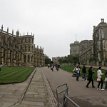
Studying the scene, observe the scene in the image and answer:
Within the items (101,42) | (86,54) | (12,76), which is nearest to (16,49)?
(86,54)

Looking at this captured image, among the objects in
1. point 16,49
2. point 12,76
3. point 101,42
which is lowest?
point 12,76

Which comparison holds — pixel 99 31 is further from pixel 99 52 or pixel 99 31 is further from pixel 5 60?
pixel 5 60

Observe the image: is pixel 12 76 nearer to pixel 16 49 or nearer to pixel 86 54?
pixel 16 49

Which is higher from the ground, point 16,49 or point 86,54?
point 16,49

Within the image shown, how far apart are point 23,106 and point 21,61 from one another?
360ft

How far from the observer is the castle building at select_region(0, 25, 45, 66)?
10100cm

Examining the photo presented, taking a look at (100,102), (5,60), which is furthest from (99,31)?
(100,102)

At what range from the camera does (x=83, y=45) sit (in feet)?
561

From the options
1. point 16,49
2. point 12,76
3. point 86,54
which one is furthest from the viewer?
point 86,54

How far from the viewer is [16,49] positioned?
4631 inches

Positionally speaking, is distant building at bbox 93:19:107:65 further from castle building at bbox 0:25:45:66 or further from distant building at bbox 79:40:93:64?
castle building at bbox 0:25:45:66

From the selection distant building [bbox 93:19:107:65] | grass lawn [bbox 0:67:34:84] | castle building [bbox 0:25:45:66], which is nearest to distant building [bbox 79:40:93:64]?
distant building [bbox 93:19:107:65]

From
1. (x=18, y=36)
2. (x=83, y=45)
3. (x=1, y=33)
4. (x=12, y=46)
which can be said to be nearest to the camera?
(x=1, y=33)

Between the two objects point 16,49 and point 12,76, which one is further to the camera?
A: point 16,49
